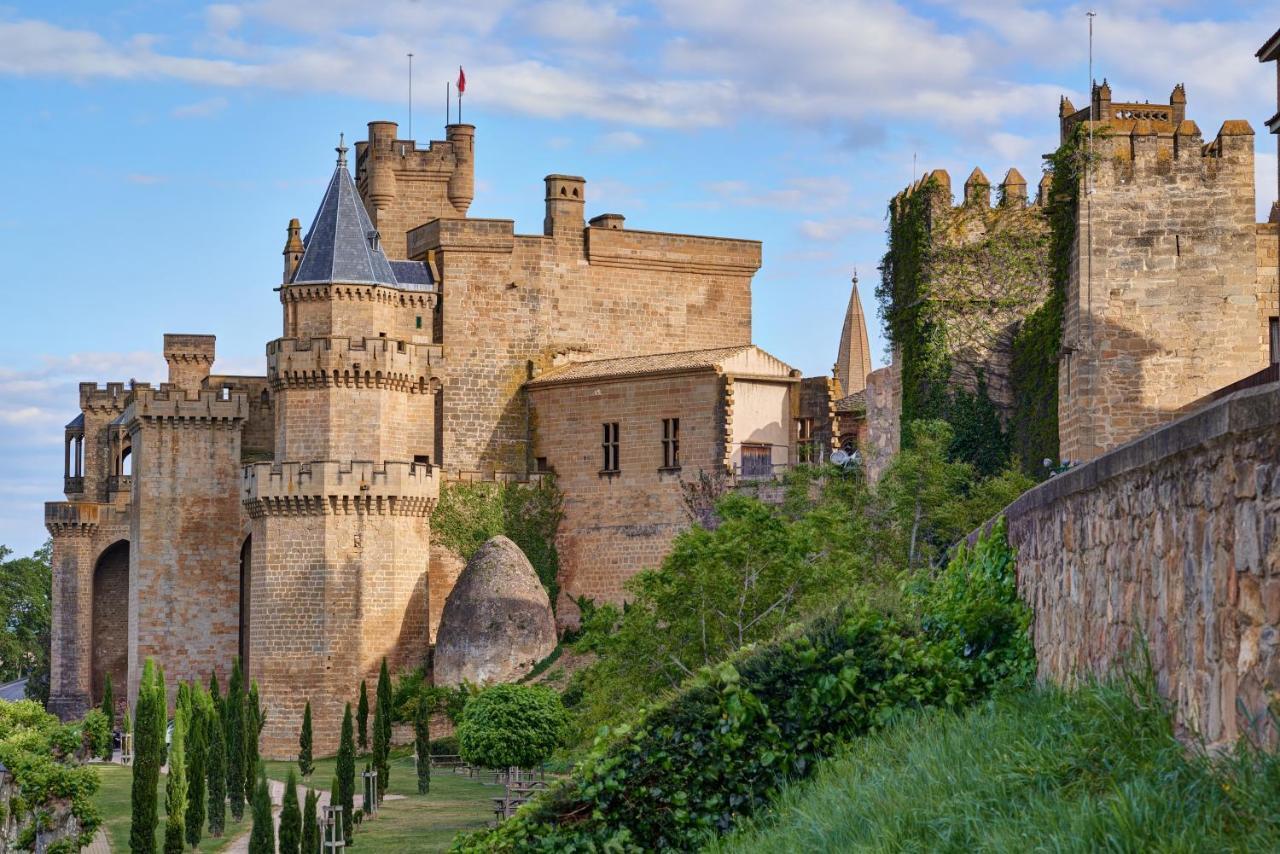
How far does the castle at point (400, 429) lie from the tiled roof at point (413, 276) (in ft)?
0.27

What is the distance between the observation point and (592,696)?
3066cm

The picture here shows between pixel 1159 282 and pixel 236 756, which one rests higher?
pixel 1159 282

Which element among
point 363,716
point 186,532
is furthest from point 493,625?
point 186,532

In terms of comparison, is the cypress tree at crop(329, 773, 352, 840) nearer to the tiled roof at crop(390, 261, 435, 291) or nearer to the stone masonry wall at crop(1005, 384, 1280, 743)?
the tiled roof at crop(390, 261, 435, 291)

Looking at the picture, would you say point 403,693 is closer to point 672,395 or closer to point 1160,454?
point 672,395

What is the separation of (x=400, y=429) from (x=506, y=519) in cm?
370

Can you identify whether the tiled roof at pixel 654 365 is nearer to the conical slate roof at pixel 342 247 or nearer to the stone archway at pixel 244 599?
the conical slate roof at pixel 342 247

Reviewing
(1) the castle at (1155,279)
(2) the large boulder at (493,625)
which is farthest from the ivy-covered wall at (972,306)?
(2) the large boulder at (493,625)

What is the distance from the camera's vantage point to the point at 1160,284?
28062mm

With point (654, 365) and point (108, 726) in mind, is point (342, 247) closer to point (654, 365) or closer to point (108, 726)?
point (654, 365)

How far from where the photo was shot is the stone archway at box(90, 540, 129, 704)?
61.5m

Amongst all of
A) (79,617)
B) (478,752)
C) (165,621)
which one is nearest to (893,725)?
(478,752)

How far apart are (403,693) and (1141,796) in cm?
3980

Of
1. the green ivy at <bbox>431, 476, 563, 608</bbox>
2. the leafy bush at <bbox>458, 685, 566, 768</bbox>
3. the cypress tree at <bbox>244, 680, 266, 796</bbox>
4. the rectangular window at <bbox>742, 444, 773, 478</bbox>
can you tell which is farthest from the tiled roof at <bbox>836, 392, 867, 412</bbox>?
the leafy bush at <bbox>458, 685, 566, 768</bbox>
